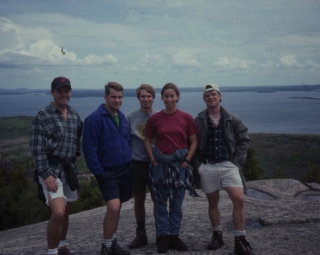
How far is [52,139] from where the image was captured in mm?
4215

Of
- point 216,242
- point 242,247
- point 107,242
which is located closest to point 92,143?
point 107,242

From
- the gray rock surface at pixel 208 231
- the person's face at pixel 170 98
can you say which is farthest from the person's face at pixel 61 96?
the gray rock surface at pixel 208 231

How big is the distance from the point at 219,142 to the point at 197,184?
2.00ft

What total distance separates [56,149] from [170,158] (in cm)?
125

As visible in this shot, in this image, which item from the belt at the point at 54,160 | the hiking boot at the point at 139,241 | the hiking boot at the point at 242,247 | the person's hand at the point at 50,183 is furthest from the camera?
the hiking boot at the point at 139,241

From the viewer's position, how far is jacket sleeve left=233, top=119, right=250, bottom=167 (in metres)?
4.54

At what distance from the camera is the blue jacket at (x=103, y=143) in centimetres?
429

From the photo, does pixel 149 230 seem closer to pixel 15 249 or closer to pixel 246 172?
pixel 15 249

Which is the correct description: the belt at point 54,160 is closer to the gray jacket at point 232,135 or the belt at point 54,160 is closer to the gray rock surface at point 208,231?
the gray rock surface at point 208,231

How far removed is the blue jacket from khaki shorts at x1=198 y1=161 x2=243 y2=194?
901 mm

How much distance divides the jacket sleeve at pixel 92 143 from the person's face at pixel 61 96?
0.33 metres

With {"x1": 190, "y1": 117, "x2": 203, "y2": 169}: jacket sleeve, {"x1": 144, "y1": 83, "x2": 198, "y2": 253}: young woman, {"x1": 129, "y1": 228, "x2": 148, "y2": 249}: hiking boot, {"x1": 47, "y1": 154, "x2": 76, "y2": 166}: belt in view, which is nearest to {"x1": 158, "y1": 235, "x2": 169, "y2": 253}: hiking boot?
{"x1": 144, "y1": 83, "x2": 198, "y2": 253}: young woman

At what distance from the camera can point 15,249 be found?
6.11m

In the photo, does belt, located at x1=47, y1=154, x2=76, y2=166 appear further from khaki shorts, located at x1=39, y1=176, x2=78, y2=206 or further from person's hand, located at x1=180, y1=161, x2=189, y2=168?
person's hand, located at x1=180, y1=161, x2=189, y2=168
